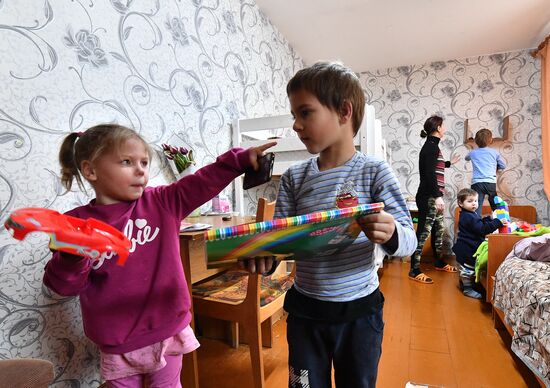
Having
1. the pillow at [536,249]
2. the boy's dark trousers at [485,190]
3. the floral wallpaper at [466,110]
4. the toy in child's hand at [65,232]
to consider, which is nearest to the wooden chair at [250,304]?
the toy in child's hand at [65,232]

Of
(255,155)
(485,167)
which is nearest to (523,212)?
(485,167)

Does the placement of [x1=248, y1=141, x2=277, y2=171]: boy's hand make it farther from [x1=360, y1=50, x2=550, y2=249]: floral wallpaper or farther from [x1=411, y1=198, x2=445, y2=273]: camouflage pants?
[x1=360, y1=50, x2=550, y2=249]: floral wallpaper

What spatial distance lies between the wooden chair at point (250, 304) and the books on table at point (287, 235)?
525mm

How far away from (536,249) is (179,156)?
5.89 ft

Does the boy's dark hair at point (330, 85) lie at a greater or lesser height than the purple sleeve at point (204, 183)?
greater

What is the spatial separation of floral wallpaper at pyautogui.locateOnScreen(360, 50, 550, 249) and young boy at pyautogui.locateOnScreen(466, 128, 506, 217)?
0.36 meters

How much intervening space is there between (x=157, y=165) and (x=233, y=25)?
1192 mm

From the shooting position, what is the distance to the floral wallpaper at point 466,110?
3.27 metres

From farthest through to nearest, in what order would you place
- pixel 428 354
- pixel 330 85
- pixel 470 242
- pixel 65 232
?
pixel 470 242 → pixel 428 354 → pixel 330 85 → pixel 65 232

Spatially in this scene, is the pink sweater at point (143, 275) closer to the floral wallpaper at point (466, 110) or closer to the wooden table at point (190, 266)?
the wooden table at point (190, 266)

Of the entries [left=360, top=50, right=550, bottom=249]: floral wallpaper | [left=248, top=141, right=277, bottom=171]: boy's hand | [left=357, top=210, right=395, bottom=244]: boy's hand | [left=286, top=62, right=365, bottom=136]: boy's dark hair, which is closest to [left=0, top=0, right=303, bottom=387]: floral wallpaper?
[left=248, top=141, right=277, bottom=171]: boy's hand

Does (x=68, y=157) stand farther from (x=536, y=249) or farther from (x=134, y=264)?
(x=536, y=249)

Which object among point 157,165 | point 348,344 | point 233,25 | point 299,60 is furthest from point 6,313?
point 299,60

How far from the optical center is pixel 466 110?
3.45 metres
